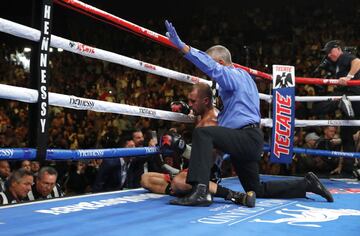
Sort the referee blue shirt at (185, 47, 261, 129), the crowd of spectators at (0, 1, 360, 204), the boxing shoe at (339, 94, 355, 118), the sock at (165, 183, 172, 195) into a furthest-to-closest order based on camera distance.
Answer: the crowd of spectators at (0, 1, 360, 204)
the boxing shoe at (339, 94, 355, 118)
the sock at (165, 183, 172, 195)
the referee blue shirt at (185, 47, 261, 129)

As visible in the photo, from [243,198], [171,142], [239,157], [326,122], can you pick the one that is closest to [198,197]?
[243,198]

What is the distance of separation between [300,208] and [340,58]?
93.3 inches

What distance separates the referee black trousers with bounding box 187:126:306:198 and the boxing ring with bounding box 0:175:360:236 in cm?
9

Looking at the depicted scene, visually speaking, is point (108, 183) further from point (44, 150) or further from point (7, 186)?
point (44, 150)

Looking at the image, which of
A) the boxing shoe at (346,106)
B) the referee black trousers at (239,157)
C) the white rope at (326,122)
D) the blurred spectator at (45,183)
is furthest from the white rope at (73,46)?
the boxing shoe at (346,106)

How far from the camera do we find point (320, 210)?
2203mm

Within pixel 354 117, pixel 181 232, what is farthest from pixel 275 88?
pixel 181 232

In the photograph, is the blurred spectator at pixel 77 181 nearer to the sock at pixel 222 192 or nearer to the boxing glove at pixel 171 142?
the boxing glove at pixel 171 142

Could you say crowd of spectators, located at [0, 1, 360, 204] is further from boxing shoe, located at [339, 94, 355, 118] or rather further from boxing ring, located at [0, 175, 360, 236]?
boxing ring, located at [0, 175, 360, 236]

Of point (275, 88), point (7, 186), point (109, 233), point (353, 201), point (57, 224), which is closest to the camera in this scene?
point (109, 233)

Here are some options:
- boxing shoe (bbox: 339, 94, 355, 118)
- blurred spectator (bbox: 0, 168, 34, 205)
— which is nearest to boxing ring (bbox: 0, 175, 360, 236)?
blurred spectator (bbox: 0, 168, 34, 205)

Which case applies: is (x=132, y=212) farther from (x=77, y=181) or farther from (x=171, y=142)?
(x=77, y=181)

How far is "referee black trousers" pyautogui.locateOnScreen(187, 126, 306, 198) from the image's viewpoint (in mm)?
2203

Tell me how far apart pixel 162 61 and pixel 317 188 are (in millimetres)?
8814
